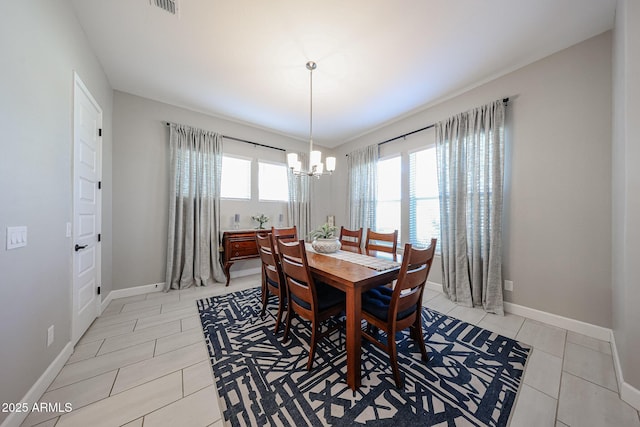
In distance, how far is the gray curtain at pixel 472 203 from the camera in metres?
2.41

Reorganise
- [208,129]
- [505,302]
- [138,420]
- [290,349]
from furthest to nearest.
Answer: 1. [208,129]
2. [505,302]
3. [290,349]
4. [138,420]

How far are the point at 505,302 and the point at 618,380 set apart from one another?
3.43 feet

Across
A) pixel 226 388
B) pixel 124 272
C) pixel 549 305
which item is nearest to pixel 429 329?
pixel 549 305

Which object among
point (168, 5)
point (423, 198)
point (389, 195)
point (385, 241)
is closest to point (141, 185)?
point (168, 5)

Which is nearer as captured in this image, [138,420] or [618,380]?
[138,420]

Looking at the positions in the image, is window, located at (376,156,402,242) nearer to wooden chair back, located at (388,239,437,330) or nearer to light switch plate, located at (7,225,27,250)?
wooden chair back, located at (388,239,437,330)

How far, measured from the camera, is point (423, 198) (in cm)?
327

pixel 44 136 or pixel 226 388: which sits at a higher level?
pixel 44 136

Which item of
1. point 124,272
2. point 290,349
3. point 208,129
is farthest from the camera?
point 208,129

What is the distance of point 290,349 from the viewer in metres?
1.79

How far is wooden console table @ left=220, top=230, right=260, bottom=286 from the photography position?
10.8ft

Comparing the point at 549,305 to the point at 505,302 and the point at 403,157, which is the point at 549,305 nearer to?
the point at 505,302

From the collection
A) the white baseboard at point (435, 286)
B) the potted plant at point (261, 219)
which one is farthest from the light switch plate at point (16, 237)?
the white baseboard at point (435, 286)

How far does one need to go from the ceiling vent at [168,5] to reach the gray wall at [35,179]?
0.66 metres
